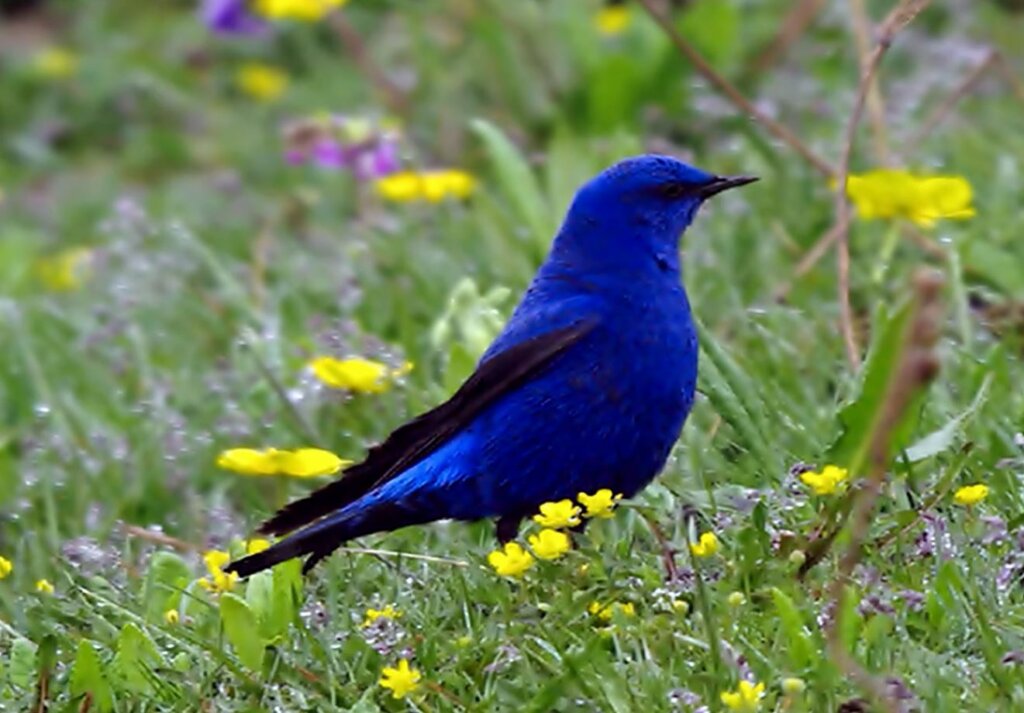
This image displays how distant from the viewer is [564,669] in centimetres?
259

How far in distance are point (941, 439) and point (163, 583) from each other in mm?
1232

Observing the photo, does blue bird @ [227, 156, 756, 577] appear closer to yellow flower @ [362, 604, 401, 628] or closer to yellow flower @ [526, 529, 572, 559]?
yellow flower @ [362, 604, 401, 628]

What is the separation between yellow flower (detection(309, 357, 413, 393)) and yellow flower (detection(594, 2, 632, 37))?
233cm

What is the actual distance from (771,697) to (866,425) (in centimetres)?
59

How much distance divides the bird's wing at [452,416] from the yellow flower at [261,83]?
4.20 m

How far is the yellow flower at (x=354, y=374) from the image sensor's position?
12.0 feet

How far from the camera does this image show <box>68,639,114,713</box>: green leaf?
277cm

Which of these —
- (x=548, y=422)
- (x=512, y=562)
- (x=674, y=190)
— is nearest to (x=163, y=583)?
(x=548, y=422)

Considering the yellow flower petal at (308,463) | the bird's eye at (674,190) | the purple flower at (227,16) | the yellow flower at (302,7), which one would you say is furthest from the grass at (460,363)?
the purple flower at (227,16)

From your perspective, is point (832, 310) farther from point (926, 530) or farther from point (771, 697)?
point (771, 697)

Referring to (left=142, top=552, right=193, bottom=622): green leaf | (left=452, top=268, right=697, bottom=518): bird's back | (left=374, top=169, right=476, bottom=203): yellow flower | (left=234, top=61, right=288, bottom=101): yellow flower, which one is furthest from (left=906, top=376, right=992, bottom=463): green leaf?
(left=234, top=61, right=288, bottom=101): yellow flower

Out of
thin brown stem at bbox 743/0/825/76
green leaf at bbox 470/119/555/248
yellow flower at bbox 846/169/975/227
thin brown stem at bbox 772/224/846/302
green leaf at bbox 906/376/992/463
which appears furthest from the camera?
thin brown stem at bbox 743/0/825/76

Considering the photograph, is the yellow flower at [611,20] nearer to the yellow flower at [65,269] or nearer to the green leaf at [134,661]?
the yellow flower at [65,269]

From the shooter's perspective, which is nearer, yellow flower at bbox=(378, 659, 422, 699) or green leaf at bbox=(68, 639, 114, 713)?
yellow flower at bbox=(378, 659, 422, 699)
